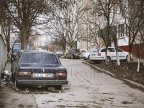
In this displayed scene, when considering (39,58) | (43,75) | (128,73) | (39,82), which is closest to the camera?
(39,82)

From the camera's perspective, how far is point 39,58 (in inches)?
645

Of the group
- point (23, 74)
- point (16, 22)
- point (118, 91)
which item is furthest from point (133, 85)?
point (16, 22)

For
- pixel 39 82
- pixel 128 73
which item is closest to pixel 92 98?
pixel 39 82

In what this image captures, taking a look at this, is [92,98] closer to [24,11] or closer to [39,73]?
[39,73]

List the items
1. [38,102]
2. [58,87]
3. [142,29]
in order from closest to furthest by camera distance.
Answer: [38,102], [58,87], [142,29]

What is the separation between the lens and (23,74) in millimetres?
15023

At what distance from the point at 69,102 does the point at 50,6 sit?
63.1ft

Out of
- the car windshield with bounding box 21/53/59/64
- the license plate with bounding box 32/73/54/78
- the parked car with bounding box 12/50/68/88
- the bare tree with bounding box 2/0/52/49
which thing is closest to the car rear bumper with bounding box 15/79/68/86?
the parked car with bounding box 12/50/68/88

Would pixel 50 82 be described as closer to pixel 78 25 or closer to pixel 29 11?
pixel 29 11

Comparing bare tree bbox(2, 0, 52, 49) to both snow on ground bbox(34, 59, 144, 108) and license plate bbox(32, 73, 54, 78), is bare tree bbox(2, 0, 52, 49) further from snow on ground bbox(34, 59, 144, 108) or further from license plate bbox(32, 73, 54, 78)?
license plate bbox(32, 73, 54, 78)

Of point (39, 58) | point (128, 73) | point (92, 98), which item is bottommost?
point (92, 98)

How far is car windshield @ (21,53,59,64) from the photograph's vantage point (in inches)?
637

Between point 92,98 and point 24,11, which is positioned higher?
point 24,11

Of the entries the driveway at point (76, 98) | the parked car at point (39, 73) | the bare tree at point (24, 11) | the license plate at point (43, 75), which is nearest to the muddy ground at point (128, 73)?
the driveway at point (76, 98)
